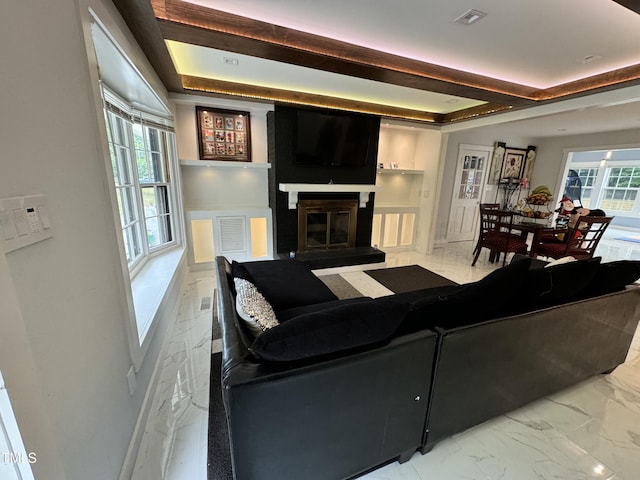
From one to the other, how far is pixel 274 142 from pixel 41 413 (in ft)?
11.6

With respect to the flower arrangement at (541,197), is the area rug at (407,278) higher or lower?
lower

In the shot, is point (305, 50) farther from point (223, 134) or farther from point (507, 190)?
point (507, 190)

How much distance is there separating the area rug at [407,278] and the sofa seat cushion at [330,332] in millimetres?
2521

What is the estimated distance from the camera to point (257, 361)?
0.96m

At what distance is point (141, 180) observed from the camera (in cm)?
269

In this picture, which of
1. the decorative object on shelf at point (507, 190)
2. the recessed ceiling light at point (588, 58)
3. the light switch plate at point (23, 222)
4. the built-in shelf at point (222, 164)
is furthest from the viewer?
the decorative object on shelf at point (507, 190)

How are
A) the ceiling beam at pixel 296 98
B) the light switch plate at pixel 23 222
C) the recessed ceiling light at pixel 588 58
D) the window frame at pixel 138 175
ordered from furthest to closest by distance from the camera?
the ceiling beam at pixel 296 98 < the recessed ceiling light at pixel 588 58 < the window frame at pixel 138 175 < the light switch plate at pixel 23 222

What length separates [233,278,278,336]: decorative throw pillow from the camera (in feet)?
3.92

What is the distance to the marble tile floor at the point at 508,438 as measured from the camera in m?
1.31

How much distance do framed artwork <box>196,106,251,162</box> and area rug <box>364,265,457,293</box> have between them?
8.81ft

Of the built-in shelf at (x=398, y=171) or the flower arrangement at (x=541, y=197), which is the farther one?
the built-in shelf at (x=398, y=171)

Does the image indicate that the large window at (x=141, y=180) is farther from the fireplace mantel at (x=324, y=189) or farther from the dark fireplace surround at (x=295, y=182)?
the fireplace mantel at (x=324, y=189)

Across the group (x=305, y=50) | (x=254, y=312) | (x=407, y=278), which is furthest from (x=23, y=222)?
(x=407, y=278)

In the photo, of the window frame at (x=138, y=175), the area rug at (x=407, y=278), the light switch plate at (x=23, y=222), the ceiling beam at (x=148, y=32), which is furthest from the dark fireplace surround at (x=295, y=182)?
the light switch plate at (x=23, y=222)
